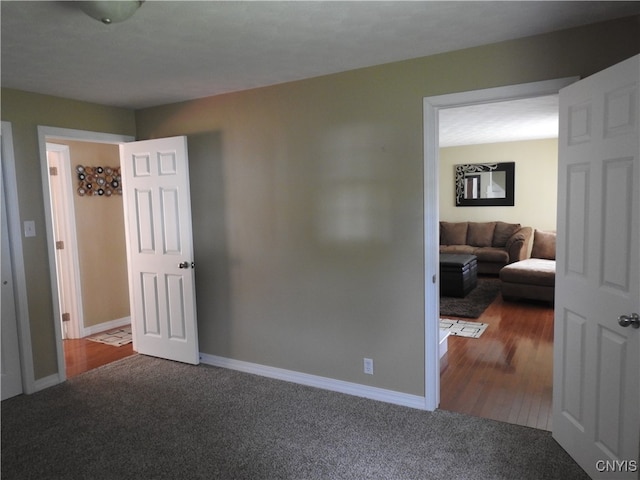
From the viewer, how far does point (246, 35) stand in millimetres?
2273

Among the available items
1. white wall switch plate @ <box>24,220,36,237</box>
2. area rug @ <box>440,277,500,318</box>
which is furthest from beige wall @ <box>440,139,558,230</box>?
white wall switch plate @ <box>24,220,36,237</box>

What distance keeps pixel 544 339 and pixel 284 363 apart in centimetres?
262

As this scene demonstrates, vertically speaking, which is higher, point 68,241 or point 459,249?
point 68,241

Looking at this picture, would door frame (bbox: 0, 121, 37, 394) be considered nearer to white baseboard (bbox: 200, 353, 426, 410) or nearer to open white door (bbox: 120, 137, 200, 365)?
open white door (bbox: 120, 137, 200, 365)

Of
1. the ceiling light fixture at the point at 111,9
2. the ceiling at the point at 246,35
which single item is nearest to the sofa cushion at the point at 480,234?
the ceiling at the point at 246,35

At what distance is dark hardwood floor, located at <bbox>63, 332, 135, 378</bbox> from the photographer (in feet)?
12.8

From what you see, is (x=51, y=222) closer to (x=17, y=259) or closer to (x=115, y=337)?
(x=17, y=259)

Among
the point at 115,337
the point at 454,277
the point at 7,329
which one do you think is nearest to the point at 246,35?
the point at 7,329

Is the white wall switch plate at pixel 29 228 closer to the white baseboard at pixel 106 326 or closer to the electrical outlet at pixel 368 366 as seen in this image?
the white baseboard at pixel 106 326

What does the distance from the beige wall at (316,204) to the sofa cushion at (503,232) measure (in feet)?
17.0

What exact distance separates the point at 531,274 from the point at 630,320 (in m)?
3.87

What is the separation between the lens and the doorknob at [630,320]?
5.94 ft

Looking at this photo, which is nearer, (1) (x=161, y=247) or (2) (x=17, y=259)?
(2) (x=17, y=259)

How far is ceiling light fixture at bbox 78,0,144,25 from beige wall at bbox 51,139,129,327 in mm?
3310
